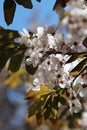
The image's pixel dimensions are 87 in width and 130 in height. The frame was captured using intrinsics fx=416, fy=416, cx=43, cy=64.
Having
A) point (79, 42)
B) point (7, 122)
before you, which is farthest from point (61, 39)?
point (7, 122)

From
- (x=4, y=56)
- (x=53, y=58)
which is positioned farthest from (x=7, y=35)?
(x=53, y=58)

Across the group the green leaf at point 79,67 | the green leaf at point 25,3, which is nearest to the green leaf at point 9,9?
the green leaf at point 25,3

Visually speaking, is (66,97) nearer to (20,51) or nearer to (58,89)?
(58,89)

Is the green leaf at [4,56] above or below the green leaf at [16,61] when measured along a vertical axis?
above

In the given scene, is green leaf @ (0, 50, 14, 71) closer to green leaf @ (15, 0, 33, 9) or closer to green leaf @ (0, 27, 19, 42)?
green leaf @ (0, 27, 19, 42)

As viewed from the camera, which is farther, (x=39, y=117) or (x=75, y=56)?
(x=39, y=117)

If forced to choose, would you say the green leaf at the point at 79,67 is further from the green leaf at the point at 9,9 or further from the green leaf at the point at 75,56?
the green leaf at the point at 9,9

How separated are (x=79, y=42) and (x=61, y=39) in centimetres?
6

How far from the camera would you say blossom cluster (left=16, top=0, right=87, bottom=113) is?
1.13 metres

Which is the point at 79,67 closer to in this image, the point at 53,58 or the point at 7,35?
the point at 53,58

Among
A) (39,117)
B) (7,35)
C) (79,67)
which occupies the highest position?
(7,35)

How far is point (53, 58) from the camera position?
1.15 metres

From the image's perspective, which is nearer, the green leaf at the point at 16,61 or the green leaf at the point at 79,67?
the green leaf at the point at 79,67

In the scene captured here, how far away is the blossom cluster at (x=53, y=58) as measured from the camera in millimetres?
1130
